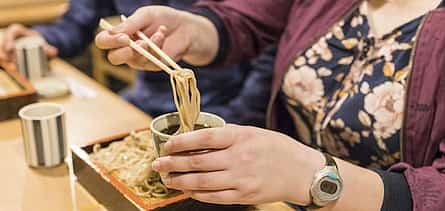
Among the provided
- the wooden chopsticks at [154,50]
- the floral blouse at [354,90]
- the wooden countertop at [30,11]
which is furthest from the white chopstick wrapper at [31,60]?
the wooden countertop at [30,11]

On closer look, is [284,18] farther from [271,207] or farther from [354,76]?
[271,207]

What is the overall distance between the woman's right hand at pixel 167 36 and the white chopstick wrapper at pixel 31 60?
44 cm

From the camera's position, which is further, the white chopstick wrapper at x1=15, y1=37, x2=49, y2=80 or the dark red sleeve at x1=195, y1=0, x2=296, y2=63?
the white chopstick wrapper at x1=15, y1=37, x2=49, y2=80

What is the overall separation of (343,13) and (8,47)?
854mm

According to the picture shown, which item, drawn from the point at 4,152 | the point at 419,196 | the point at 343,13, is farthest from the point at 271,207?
the point at 4,152

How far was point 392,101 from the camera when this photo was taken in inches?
Answer: 42.1

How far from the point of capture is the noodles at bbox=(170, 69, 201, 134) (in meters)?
0.79

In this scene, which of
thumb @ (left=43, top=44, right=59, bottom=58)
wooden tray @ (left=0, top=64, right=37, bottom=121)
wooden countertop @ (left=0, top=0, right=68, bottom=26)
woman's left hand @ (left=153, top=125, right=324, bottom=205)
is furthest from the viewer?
wooden countertop @ (left=0, top=0, right=68, bottom=26)

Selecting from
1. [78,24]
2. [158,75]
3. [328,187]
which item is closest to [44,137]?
[328,187]

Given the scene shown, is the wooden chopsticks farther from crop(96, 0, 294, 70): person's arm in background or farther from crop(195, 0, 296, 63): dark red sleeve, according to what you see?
crop(195, 0, 296, 63): dark red sleeve

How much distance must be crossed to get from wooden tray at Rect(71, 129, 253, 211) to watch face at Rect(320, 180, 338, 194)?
159 millimetres

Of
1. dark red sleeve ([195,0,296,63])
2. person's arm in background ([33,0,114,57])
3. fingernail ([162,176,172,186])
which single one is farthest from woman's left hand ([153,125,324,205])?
person's arm in background ([33,0,114,57])

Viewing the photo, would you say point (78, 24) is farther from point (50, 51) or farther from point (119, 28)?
point (119, 28)

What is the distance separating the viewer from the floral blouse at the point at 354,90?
1.08 meters
